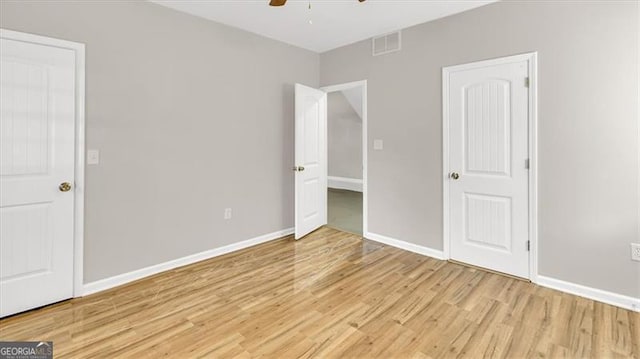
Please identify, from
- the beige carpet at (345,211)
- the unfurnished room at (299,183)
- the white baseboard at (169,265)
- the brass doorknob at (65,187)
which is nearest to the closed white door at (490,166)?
A: the unfurnished room at (299,183)

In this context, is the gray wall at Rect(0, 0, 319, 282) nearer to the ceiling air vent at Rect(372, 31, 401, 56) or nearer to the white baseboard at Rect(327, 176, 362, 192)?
the ceiling air vent at Rect(372, 31, 401, 56)

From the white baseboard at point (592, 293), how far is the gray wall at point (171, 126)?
300 centimetres

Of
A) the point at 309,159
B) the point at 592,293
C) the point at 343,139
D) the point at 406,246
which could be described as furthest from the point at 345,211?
the point at 592,293

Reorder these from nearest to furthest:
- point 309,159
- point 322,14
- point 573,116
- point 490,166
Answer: point 573,116, point 490,166, point 322,14, point 309,159

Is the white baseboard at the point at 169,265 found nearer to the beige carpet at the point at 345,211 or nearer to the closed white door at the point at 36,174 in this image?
the closed white door at the point at 36,174

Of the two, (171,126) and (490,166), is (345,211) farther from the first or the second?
(171,126)

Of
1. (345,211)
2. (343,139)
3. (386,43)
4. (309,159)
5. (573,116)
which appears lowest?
(345,211)

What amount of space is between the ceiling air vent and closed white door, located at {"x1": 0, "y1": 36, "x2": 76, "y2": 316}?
310 centimetres

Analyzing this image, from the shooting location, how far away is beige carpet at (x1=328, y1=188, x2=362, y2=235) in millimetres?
4867

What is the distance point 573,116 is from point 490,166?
2.48 ft

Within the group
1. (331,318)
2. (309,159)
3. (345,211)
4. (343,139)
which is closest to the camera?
(331,318)

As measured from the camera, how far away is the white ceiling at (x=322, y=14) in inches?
119

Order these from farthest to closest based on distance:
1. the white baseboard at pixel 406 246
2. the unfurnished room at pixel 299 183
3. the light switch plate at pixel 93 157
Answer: the white baseboard at pixel 406 246
the light switch plate at pixel 93 157
the unfurnished room at pixel 299 183

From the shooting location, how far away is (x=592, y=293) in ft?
8.49
